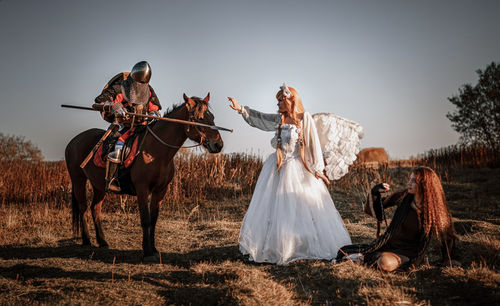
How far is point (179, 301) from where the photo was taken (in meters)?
3.25

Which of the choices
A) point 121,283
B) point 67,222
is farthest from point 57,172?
point 121,283

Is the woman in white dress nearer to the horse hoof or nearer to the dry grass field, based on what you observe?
the dry grass field

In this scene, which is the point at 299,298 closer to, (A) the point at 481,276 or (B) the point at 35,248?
(A) the point at 481,276

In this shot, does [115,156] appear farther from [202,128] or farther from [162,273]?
[162,273]

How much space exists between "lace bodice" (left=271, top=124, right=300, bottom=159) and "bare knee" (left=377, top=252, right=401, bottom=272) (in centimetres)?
178

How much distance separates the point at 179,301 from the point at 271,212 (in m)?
1.79

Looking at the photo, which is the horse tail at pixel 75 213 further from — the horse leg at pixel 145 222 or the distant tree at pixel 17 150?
the distant tree at pixel 17 150

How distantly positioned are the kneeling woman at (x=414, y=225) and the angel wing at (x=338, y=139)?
1748 millimetres

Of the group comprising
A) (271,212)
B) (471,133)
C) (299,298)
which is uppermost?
(471,133)

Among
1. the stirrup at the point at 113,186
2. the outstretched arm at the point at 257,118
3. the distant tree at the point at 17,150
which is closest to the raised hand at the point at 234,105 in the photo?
the outstretched arm at the point at 257,118

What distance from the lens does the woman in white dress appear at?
4.38 metres

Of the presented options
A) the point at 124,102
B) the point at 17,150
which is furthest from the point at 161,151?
the point at 17,150

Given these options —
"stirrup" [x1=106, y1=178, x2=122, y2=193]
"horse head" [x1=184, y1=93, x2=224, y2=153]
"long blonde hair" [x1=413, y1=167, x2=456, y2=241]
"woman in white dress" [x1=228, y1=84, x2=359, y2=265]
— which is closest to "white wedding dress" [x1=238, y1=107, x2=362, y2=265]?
"woman in white dress" [x1=228, y1=84, x2=359, y2=265]

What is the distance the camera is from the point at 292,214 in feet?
14.6
